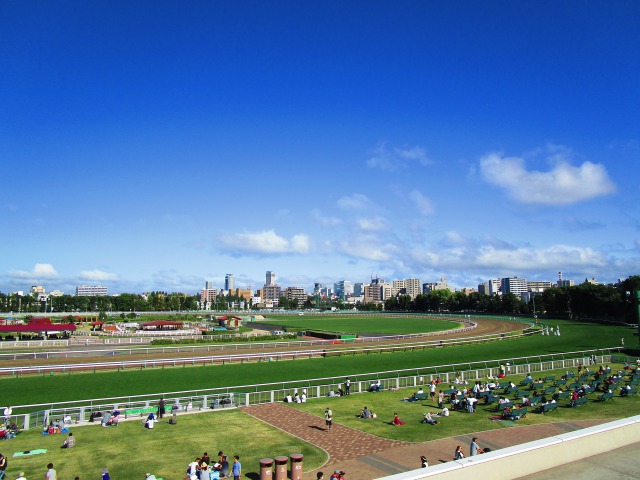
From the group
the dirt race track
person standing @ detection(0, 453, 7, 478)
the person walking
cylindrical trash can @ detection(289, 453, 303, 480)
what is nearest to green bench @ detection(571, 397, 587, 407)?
cylindrical trash can @ detection(289, 453, 303, 480)

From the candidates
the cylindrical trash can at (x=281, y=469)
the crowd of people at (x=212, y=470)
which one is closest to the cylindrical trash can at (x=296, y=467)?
the cylindrical trash can at (x=281, y=469)

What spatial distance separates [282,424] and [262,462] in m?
7.94

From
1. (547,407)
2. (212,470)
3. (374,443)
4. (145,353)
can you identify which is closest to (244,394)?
(374,443)

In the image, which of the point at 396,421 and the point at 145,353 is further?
the point at 145,353

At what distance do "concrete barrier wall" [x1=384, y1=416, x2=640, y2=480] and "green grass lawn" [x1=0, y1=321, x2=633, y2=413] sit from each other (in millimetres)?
22552

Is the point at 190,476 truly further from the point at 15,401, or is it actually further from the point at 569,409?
the point at 569,409

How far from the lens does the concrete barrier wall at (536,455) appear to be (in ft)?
36.6

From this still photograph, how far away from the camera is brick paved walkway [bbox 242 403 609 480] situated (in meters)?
18.5

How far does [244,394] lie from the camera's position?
29141 mm

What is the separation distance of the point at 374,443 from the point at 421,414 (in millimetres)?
6365

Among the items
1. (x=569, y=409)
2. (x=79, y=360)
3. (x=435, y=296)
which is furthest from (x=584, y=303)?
(x=79, y=360)

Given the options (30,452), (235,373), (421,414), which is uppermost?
(30,452)

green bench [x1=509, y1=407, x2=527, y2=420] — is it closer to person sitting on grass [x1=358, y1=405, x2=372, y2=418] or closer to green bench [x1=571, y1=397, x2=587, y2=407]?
green bench [x1=571, y1=397, x2=587, y2=407]

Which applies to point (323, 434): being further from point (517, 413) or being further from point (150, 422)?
point (517, 413)
